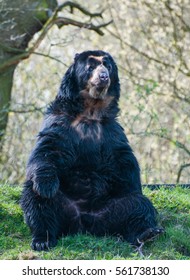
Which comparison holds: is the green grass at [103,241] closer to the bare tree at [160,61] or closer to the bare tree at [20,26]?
the bare tree at [20,26]

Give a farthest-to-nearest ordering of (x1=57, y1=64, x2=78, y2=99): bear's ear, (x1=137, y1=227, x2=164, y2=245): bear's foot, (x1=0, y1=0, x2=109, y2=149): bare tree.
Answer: (x1=0, y1=0, x2=109, y2=149): bare tree → (x1=57, y1=64, x2=78, y2=99): bear's ear → (x1=137, y1=227, x2=164, y2=245): bear's foot

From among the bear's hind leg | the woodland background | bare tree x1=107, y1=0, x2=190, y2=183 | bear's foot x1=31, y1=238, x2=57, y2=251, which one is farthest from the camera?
bare tree x1=107, y1=0, x2=190, y2=183

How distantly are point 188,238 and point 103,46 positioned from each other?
34.5ft

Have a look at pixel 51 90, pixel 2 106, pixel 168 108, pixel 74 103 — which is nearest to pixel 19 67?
pixel 51 90

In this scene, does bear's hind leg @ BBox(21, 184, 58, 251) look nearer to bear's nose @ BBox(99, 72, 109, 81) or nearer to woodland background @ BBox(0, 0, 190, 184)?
bear's nose @ BBox(99, 72, 109, 81)

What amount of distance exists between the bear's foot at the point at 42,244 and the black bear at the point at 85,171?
0.20 ft

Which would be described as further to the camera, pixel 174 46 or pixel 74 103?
pixel 174 46

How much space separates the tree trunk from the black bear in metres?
5.18

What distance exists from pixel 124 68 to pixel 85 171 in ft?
26.0

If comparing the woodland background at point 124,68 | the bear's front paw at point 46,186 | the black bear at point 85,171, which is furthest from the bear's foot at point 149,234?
the woodland background at point 124,68

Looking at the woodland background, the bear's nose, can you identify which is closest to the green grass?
the bear's nose

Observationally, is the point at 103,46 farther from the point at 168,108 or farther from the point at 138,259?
the point at 138,259

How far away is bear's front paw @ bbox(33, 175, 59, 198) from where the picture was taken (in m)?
8.33

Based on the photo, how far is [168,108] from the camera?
1767 cm
